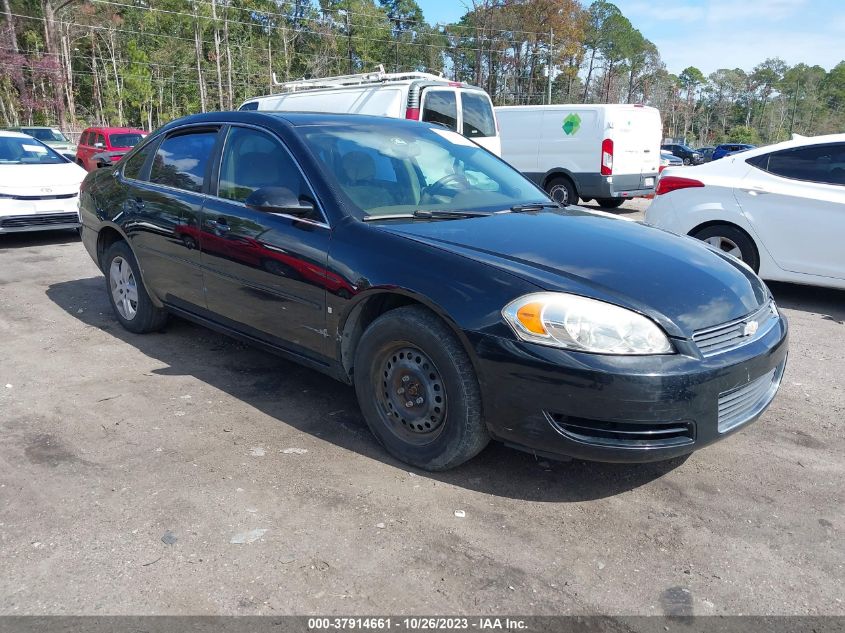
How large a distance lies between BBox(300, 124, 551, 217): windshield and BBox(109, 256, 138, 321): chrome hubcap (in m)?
2.19

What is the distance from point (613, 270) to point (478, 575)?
1.43 m

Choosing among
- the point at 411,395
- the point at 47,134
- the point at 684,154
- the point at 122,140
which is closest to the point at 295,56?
the point at 684,154

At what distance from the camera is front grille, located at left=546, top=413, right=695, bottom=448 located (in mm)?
2867

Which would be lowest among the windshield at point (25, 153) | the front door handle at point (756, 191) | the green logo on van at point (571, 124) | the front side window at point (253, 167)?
the front door handle at point (756, 191)

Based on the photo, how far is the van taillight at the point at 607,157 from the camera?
13.2 m

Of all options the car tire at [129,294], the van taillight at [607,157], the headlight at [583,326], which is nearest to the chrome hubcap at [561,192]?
the van taillight at [607,157]

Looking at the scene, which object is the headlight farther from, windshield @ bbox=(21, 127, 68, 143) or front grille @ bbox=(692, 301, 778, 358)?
windshield @ bbox=(21, 127, 68, 143)

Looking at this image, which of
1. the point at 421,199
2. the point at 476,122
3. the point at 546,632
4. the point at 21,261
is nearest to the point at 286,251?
the point at 421,199

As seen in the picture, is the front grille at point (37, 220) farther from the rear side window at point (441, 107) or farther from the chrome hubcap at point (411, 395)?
the chrome hubcap at point (411, 395)

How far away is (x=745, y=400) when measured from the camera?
312 centimetres

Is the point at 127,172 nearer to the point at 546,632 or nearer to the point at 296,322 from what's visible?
the point at 296,322

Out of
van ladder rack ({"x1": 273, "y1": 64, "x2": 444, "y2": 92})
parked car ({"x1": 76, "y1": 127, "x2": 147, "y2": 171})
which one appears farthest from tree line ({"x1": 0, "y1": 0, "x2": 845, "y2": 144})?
van ladder rack ({"x1": 273, "y1": 64, "x2": 444, "y2": 92})

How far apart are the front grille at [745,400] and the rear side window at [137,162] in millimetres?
4240

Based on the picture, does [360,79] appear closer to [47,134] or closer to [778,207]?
[778,207]
